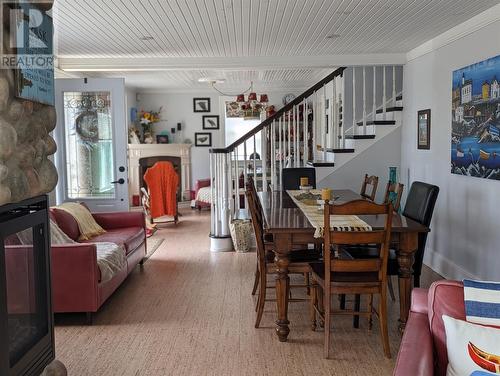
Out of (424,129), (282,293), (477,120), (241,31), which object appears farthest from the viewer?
(424,129)

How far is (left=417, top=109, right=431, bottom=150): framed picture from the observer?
5.48 meters

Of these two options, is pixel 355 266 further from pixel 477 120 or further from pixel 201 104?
pixel 201 104

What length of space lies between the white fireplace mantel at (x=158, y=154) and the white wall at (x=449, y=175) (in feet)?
17.9

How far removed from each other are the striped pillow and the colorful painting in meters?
2.49

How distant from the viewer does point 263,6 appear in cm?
403

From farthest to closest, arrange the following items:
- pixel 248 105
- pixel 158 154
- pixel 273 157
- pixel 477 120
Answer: pixel 158 154 → pixel 248 105 → pixel 273 157 → pixel 477 120

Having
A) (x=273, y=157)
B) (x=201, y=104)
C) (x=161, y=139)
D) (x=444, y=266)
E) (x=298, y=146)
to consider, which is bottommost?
(x=444, y=266)

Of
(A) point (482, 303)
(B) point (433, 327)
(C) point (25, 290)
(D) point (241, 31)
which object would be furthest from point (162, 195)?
(A) point (482, 303)

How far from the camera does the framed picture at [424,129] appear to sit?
5.48m

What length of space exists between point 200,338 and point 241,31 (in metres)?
2.90

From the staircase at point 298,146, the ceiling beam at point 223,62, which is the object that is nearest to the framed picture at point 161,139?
the staircase at point 298,146

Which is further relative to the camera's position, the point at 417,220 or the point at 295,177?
the point at 295,177

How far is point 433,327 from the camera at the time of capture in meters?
1.96

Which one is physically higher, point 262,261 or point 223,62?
point 223,62
